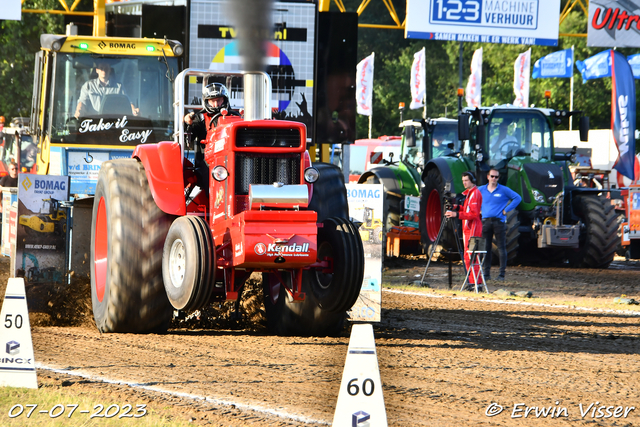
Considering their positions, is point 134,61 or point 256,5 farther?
point 134,61

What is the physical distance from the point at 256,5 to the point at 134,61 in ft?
10.4

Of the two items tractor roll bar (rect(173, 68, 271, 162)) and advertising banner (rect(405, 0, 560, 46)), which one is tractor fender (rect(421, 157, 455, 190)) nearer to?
advertising banner (rect(405, 0, 560, 46))

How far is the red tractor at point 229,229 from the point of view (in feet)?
21.6

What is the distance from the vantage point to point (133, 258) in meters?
7.23

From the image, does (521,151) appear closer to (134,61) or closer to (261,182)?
(134,61)

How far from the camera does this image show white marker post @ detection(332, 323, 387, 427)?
12.7 feet

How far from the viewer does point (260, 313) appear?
8578 mm

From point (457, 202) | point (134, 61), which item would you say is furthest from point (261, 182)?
point (457, 202)

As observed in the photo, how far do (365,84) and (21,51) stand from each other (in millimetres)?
12130

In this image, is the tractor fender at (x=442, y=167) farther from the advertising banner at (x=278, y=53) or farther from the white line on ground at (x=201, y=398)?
the white line on ground at (x=201, y=398)

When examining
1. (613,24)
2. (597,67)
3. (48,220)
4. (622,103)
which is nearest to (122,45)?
(48,220)

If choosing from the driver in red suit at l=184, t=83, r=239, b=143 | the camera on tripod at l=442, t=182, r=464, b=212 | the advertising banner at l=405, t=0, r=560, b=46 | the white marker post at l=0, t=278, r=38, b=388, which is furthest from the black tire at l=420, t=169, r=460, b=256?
the white marker post at l=0, t=278, r=38, b=388

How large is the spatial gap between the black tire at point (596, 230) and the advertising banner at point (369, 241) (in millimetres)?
7646

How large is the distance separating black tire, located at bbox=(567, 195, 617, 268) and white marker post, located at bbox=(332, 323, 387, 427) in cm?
1236
